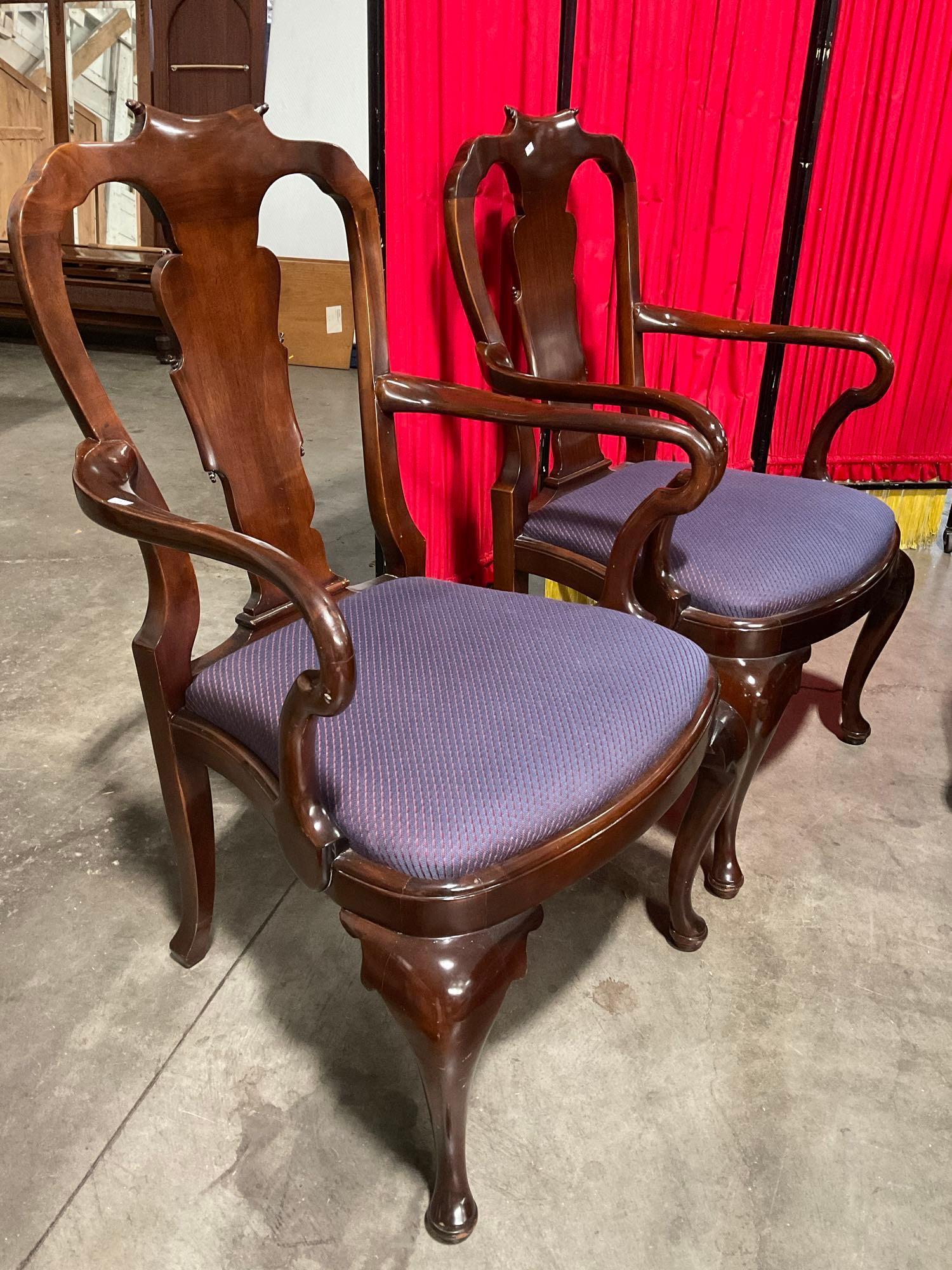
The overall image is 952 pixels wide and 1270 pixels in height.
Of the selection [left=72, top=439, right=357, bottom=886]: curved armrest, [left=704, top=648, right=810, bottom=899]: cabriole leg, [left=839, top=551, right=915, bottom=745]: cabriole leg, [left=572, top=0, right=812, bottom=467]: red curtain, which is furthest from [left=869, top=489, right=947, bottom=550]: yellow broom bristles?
[left=72, top=439, right=357, bottom=886]: curved armrest

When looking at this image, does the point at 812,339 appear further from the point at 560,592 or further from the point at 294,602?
the point at 294,602

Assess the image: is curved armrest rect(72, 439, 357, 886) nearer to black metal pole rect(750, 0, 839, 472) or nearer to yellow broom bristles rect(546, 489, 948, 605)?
black metal pole rect(750, 0, 839, 472)

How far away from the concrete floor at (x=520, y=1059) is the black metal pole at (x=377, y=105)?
0.67 meters

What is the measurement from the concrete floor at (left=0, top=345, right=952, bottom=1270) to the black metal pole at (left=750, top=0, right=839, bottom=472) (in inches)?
32.9

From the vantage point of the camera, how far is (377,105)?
162cm

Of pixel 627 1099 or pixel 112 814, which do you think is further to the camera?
pixel 112 814

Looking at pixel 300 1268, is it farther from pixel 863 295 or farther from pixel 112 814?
pixel 863 295

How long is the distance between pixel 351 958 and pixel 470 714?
59 cm

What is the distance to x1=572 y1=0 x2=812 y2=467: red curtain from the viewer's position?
1919 mm

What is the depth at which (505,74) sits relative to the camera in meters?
1.77

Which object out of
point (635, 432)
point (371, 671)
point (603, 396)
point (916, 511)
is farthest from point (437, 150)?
point (916, 511)

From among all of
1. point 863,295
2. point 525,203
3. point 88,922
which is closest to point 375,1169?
point 88,922

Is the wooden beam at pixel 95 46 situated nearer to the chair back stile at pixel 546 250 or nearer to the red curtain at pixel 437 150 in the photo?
the red curtain at pixel 437 150

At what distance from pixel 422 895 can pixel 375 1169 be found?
1.53 feet
